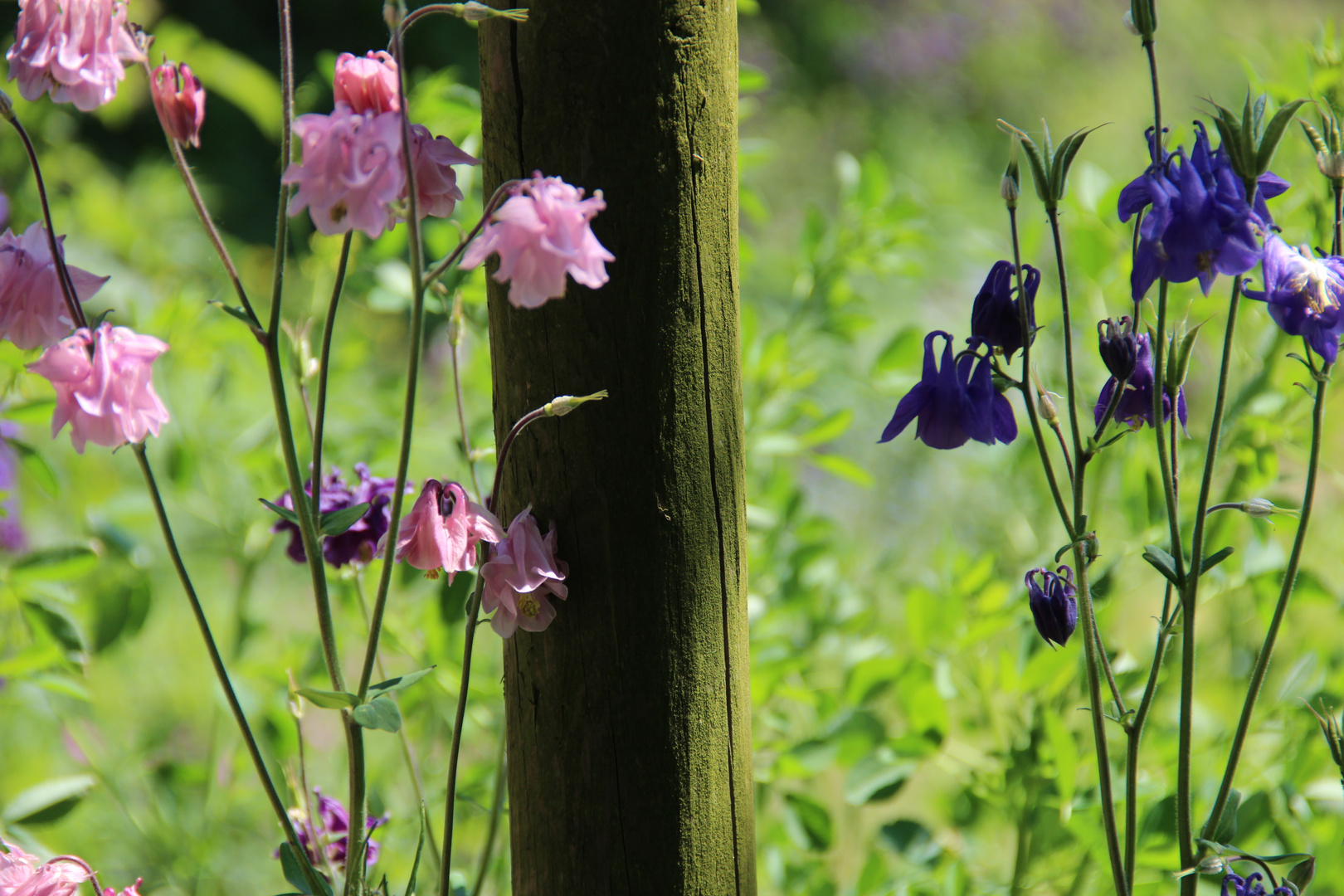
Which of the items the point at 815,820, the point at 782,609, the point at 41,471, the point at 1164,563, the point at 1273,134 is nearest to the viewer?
the point at 1273,134

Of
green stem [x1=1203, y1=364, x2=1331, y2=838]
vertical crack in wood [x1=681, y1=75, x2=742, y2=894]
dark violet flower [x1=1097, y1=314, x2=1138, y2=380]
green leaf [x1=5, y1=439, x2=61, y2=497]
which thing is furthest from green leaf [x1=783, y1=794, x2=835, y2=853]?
green leaf [x1=5, y1=439, x2=61, y2=497]

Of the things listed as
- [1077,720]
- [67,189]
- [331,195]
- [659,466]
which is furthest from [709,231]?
[1077,720]

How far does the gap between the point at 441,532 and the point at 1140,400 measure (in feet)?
2.11

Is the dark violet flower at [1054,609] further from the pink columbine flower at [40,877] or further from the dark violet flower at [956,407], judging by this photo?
the pink columbine flower at [40,877]

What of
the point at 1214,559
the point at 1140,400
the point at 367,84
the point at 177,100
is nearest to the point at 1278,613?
the point at 1214,559

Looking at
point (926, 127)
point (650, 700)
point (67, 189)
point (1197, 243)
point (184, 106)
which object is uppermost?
point (926, 127)

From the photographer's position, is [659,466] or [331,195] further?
[659,466]

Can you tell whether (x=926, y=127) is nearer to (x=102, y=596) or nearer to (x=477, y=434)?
(x=477, y=434)

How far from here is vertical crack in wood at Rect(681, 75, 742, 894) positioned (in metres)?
0.87

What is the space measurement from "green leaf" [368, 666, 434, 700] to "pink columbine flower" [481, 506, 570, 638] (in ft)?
0.28

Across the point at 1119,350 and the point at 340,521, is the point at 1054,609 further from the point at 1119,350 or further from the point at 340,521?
the point at 340,521

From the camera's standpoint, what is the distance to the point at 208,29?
19.3 ft

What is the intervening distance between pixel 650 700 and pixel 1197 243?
0.59m

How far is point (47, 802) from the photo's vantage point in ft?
4.34
